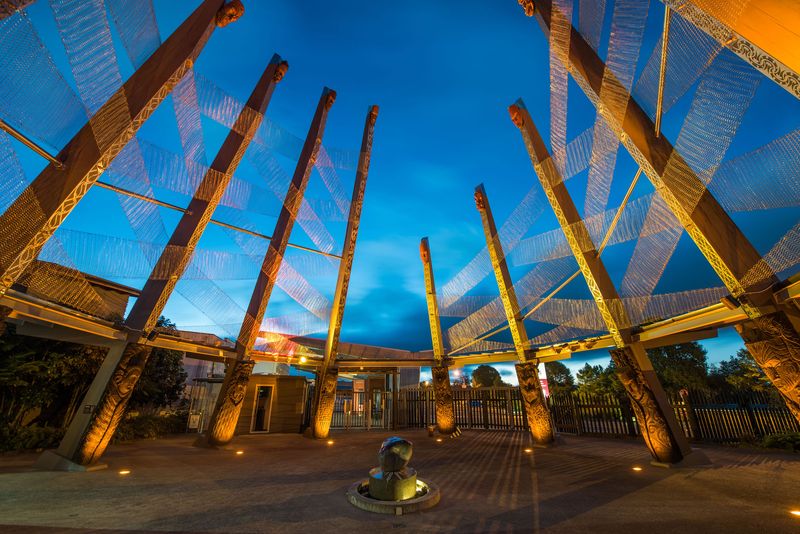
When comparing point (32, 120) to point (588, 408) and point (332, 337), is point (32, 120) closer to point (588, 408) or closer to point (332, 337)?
point (332, 337)

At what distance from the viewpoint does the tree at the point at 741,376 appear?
12.9 m

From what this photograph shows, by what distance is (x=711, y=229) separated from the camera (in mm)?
5242

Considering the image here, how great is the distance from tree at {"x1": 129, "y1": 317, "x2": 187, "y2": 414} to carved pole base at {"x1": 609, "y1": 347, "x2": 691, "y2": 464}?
50.6 ft

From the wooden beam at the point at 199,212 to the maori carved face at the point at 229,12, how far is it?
184 cm

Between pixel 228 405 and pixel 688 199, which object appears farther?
pixel 228 405

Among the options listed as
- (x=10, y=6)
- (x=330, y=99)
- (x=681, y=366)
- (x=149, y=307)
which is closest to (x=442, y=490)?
(x=149, y=307)

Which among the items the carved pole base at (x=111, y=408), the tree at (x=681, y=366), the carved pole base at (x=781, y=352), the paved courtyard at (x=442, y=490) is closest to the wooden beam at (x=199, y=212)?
the carved pole base at (x=111, y=408)

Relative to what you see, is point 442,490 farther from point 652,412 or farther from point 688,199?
point 688,199

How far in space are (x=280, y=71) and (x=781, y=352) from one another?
13203 mm

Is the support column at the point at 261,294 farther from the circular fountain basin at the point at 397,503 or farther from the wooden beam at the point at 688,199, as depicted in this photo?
the wooden beam at the point at 688,199

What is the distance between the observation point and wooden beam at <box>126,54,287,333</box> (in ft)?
26.2

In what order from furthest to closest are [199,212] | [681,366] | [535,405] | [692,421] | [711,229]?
[681,366], [535,405], [692,421], [199,212], [711,229]

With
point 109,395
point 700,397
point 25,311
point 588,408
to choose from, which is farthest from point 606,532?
point 588,408

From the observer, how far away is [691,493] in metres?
5.26
